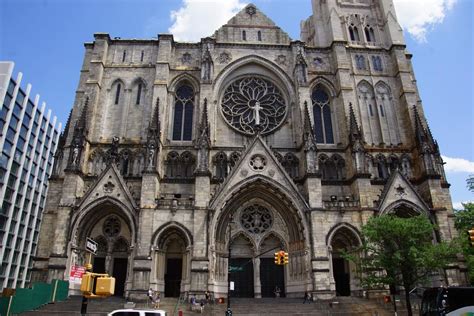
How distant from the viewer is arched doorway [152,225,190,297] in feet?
73.9

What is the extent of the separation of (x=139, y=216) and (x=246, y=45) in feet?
58.3

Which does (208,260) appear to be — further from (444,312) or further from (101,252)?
(444,312)

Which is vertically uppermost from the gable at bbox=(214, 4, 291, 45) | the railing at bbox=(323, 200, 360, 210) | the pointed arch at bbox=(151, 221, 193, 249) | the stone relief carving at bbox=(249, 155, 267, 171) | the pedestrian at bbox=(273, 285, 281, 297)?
the gable at bbox=(214, 4, 291, 45)

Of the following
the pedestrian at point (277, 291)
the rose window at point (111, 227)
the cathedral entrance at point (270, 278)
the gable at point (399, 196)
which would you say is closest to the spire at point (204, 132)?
the rose window at point (111, 227)

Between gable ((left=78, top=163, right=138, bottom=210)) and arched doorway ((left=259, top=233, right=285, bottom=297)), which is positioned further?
arched doorway ((left=259, top=233, right=285, bottom=297))

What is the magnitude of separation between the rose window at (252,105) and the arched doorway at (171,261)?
32.6 feet

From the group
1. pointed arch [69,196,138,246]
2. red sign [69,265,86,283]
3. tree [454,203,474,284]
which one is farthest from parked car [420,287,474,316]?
pointed arch [69,196,138,246]

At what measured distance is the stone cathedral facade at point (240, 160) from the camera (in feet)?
74.8

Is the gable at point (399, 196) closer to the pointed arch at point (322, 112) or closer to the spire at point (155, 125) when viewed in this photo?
the pointed arch at point (322, 112)

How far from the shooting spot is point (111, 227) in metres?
24.5

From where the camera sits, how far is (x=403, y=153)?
27.8m

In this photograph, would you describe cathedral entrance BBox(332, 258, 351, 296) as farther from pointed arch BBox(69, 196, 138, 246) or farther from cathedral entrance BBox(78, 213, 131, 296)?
cathedral entrance BBox(78, 213, 131, 296)

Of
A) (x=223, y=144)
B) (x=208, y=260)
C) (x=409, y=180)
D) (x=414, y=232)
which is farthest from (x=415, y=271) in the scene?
(x=223, y=144)

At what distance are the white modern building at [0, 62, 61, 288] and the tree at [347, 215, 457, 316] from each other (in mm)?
40142
